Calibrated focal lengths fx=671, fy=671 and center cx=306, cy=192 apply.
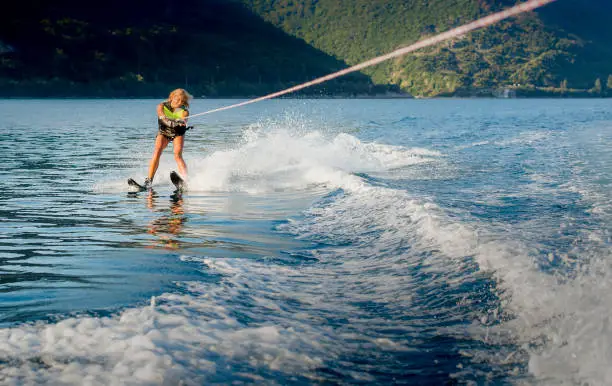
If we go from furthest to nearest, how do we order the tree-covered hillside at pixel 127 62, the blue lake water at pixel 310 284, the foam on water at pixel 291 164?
the tree-covered hillside at pixel 127 62
the foam on water at pixel 291 164
the blue lake water at pixel 310 284

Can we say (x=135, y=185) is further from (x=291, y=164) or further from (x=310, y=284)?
(x=310, y=284)

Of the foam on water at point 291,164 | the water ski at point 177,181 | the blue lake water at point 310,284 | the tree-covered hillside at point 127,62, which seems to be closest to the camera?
the blue lake water at point 310,284

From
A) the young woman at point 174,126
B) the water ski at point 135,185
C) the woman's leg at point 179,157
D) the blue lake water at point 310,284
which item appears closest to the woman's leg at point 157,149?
the young woman at point 174,126

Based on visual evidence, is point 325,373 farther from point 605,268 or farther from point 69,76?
point 69,76

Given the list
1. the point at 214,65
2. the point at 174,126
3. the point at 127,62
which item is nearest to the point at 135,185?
the point at 174,126

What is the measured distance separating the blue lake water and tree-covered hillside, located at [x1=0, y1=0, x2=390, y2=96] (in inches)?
5565

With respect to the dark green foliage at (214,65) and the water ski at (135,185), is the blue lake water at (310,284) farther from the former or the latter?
the dark green foliage at (214,65)

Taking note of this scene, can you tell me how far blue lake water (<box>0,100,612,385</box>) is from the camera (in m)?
3.76

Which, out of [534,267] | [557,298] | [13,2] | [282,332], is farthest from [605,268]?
[13,2]

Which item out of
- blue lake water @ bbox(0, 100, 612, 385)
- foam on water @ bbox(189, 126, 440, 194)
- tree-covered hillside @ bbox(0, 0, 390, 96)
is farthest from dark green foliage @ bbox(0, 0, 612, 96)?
blue lake water @ bbox(0, 100, 612, 385)

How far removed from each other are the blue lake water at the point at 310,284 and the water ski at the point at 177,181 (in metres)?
0.27

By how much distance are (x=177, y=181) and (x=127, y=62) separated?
159819 mm

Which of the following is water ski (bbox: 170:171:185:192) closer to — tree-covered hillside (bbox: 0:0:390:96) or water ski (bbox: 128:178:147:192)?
water ski (bbox: 128:178:147:192)

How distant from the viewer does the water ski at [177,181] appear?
11594 mm
